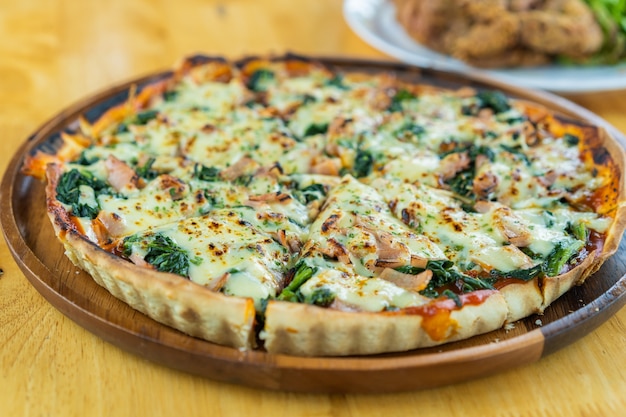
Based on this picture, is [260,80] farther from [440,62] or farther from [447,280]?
[447,280]

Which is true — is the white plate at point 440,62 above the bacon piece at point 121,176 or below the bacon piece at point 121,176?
above

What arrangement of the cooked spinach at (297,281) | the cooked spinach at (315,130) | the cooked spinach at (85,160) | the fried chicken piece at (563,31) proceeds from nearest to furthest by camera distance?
1. the cooked spinach at (297,281)
2. the cooked spinach at (85,160)
3. the cooked spinach at (315,130)
4. the fried chicken piece at (563,31)

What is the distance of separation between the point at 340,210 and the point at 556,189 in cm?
133

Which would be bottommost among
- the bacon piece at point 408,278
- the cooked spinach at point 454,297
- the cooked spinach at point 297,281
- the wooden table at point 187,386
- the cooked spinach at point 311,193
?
the wooden table at point 187,386

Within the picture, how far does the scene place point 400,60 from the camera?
6.65 m

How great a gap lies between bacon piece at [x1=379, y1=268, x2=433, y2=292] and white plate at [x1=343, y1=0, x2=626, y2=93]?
9.95ft

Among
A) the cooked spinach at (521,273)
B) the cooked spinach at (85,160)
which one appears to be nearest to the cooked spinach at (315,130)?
the cooked spinach at (85,160)

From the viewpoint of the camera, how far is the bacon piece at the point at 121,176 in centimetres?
433

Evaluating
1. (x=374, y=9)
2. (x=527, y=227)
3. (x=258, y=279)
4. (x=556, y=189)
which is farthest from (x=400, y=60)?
(x=258, y=279)

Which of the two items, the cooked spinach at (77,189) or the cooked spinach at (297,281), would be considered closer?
the cooked spinach at (297,281)

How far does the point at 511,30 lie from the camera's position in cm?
653

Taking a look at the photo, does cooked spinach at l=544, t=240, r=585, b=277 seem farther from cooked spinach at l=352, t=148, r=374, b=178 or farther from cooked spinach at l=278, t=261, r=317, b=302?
cooked spinach at l=352, t=148, r=374, b=178

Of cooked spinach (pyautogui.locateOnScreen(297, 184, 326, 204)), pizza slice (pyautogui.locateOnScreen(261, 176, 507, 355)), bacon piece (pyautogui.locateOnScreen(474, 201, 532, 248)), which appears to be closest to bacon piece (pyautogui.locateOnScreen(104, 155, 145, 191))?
cooked spinach (pyautogui.locateOnScreen(297, 184, 326, 204))

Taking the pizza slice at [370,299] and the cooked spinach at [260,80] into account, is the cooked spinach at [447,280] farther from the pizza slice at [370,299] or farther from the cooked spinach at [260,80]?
the cooked spinach at [260,80]
